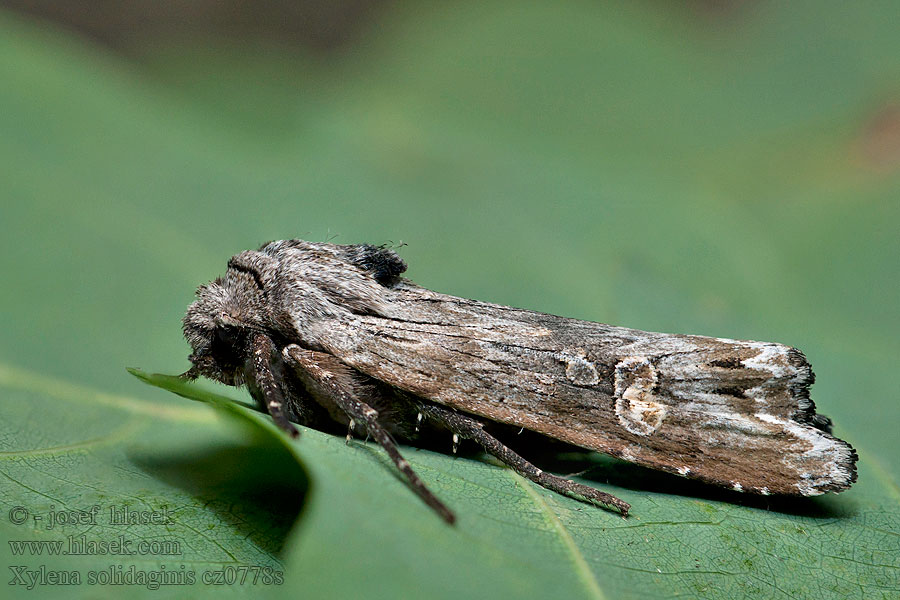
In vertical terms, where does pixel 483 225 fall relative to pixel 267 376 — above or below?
above

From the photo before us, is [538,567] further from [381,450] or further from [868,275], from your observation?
[868,275]

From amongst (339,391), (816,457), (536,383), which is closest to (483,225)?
(536,383)

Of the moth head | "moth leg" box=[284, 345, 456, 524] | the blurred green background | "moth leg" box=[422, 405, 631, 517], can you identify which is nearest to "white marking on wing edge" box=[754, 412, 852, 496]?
the blurred green background

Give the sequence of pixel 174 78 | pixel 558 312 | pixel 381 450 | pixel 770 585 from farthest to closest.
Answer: pixel 174 78 < pixel 558 312 < pixel 381 450 < pixel 770 585

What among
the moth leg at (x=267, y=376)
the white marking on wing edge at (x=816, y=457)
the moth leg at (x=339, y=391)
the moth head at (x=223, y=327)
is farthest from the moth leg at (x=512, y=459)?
the moth head at (x=223, y=327)

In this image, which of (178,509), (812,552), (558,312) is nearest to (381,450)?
(178,509)

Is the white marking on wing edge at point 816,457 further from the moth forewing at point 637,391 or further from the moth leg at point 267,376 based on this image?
the moth leg at point 267,376

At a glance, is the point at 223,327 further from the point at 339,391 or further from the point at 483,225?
the point at 483,225
